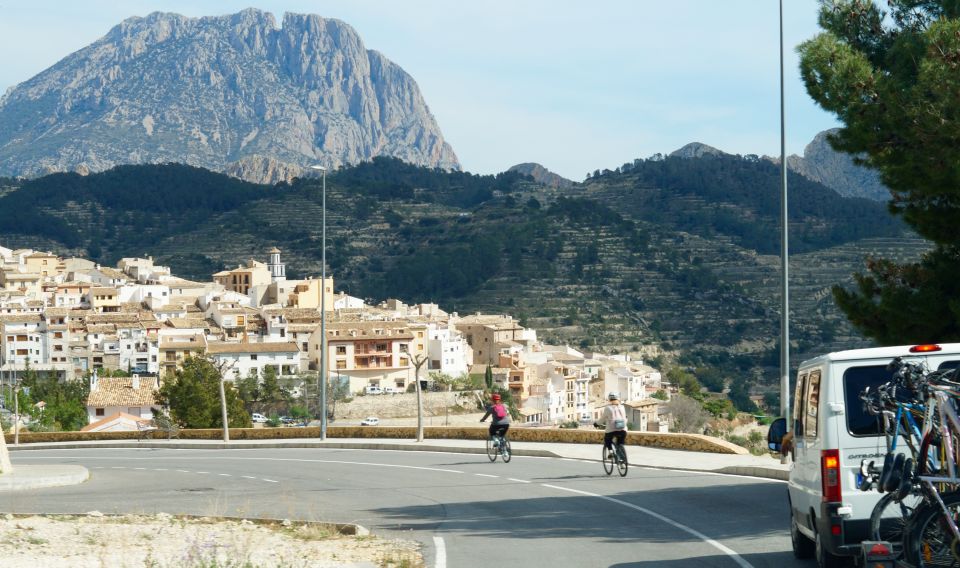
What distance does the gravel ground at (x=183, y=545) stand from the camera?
11.7 m

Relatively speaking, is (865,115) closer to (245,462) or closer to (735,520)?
(735,520)

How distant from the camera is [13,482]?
23.0 m

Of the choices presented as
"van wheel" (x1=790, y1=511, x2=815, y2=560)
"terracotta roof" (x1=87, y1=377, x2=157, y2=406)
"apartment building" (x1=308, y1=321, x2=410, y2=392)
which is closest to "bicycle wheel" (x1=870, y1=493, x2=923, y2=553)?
"van wheel" (x1=790, y1=511, x2=815, y2=560)

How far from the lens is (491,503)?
732 inches

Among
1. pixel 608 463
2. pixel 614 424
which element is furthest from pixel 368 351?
pixel 614 424

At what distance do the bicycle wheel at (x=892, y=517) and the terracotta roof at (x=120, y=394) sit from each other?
80.1 m

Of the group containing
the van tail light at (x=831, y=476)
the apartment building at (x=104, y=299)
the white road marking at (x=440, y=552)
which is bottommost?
the white road marking at (x=440, y=552)

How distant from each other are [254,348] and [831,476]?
345ft

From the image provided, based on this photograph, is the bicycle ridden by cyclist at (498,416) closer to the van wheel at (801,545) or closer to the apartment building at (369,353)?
the van wheel at (801,545)

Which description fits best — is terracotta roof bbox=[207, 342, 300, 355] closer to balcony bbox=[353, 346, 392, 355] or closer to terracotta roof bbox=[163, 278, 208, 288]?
balcony bbox=[353, 346, 392, 355]

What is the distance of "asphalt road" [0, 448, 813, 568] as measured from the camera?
13.1 meters

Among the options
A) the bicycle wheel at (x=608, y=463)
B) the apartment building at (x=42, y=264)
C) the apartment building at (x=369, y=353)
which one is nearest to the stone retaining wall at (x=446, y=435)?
the bicycle wheel at (x=608, y=463)

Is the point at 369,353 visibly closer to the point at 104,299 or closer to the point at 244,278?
the point at 104,299

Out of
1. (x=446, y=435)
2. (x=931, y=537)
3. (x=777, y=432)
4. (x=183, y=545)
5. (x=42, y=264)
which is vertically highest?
(x=42, y=264)
